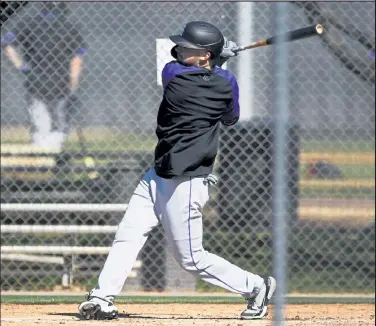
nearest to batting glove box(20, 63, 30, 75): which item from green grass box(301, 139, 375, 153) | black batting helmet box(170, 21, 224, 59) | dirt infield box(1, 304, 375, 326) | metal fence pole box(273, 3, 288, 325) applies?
dirt infield box(1, 304, 375, 326)

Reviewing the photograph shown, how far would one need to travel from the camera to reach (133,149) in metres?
9.46

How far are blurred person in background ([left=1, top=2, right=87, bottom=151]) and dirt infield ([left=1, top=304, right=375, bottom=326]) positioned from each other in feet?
6.90

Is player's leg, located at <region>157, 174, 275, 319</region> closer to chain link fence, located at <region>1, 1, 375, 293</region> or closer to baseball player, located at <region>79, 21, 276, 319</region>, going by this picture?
baseball player, located at <region>79, 21, 276, 319</region>

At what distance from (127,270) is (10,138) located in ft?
12.4

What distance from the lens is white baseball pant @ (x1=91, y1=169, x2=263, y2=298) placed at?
19.4 ft

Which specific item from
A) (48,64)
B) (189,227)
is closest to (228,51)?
(189,227)

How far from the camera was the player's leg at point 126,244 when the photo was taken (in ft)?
19.8

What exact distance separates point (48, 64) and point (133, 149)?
122 cm

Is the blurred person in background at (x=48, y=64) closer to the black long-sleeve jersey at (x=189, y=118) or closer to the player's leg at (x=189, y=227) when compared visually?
the black long-sleeve jersey at (x=189, y=118)

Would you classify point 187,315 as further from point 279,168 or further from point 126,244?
point 279,168

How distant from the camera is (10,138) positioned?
9.51m

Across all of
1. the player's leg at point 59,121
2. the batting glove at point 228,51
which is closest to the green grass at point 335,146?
the player's leg at point 59,121

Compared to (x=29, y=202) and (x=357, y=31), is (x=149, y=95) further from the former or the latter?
(x=357, y=31)

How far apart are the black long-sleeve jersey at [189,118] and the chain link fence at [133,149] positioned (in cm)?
226
